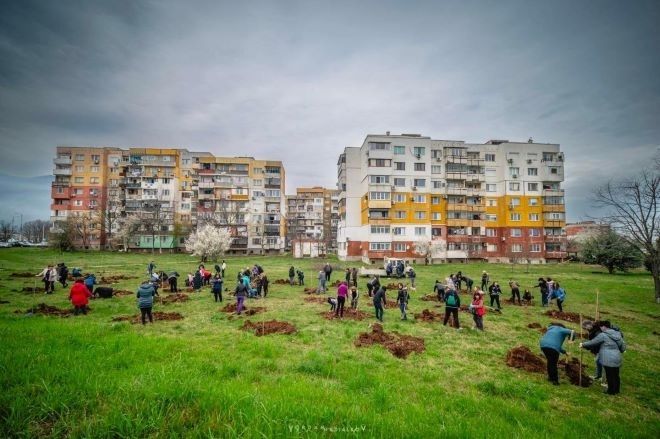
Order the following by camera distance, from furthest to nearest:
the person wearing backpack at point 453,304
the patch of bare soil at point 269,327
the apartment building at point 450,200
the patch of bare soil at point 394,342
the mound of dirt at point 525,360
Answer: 1. the apartment building at point 450,200
2. the person wearing backpack at point 453,304
3. the patch of bare soil at point 269,327
4. the patch of bare soil at point 394,342
5. the mound of dirt at point 525,360

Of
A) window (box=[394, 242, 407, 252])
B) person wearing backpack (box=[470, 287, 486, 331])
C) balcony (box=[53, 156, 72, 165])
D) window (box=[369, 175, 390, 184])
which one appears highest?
balcony (box=[53, 156, 72, 165])

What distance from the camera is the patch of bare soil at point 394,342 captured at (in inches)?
427

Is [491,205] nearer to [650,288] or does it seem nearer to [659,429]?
[650,288]

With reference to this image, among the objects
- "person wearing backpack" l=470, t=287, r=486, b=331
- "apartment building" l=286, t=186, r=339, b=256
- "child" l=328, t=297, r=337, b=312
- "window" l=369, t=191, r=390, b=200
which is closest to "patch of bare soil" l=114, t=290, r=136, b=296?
"child" l=328, t=297, r=337, b=312

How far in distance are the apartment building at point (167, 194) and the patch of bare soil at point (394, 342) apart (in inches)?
2474

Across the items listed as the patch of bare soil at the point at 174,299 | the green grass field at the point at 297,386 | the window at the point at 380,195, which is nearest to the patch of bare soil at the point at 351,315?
the green grass field at the point at 297,386

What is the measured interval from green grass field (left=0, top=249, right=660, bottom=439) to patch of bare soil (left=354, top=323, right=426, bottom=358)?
1.31ft

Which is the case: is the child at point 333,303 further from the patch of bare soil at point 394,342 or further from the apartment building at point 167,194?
the apartment building at point 167,194

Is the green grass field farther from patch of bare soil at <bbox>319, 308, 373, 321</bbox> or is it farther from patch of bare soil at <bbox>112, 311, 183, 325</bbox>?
patch of bare soil at <bbox>319, 308, 373, 321</bbox>

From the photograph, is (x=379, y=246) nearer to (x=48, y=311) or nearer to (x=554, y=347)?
(x=554, y=347)

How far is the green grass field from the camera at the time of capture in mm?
4375

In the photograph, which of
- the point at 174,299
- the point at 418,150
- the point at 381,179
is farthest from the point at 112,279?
the point at 418,150

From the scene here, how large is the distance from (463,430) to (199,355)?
24.2 ft

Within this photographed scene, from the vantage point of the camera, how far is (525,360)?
1042 cm
